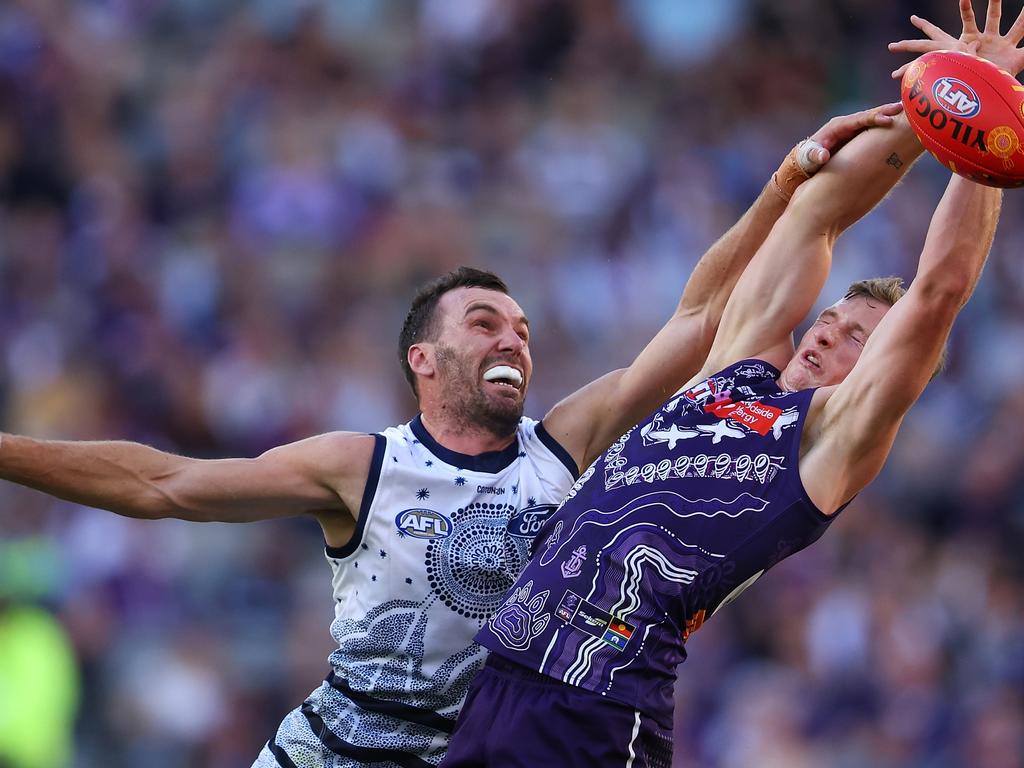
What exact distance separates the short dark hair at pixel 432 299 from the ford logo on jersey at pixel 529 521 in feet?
2.19

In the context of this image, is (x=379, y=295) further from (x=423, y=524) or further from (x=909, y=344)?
(x=909, y=344)

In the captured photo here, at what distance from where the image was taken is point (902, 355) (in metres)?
4.07

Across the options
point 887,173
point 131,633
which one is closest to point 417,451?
point 887,173

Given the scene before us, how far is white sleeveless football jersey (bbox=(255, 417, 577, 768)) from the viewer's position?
4.66 meters

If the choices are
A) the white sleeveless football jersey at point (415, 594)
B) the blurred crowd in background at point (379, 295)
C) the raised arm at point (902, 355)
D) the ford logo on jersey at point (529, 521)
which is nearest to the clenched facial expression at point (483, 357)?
the white sleeveless football jersey at point (415, 594)

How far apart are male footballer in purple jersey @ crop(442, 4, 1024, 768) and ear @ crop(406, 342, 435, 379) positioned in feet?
3.03

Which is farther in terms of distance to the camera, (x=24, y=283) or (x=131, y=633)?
(x=24, y=283)

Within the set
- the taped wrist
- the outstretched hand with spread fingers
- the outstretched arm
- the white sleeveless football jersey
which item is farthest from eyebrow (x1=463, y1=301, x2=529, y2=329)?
the outstretched hand with spread fingers

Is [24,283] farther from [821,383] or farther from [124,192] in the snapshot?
[821,383]

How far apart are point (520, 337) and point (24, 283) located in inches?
249

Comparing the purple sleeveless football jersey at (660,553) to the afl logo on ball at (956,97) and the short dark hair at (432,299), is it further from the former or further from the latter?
the short dark hair at (432,299)

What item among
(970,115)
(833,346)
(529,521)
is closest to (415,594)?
(529,521)

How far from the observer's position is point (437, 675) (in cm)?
466

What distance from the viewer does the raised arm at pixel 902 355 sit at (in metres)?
4.06
